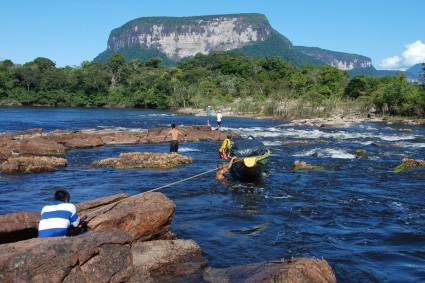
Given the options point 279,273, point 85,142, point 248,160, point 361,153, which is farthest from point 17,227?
point 361,153

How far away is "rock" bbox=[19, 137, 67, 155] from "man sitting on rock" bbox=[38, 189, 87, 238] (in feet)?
61.5

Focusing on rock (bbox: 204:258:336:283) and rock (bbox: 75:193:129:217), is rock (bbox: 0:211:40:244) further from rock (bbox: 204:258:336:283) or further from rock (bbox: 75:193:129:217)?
rock (bbox: 204:258:336:283)

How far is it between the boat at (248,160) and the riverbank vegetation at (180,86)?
157ft

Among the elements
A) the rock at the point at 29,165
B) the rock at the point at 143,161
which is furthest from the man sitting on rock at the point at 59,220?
the rock at the point at 143,161

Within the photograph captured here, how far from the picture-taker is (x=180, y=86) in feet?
323

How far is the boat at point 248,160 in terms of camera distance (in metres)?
17.2

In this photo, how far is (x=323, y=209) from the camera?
13.9m

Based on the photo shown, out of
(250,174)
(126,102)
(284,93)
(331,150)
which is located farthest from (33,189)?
(126,102)

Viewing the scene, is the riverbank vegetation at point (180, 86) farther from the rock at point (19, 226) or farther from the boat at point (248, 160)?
the rock at point (19, 226)

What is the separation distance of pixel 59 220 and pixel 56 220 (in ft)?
0.19

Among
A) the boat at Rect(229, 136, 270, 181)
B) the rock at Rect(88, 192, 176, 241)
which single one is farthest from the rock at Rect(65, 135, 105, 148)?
the rock at Rect(88, 192, 176, 241)

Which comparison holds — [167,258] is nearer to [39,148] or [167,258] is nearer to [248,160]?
[248,160]

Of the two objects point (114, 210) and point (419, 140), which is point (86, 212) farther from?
point (419, 140)

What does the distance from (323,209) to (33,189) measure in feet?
36.0
